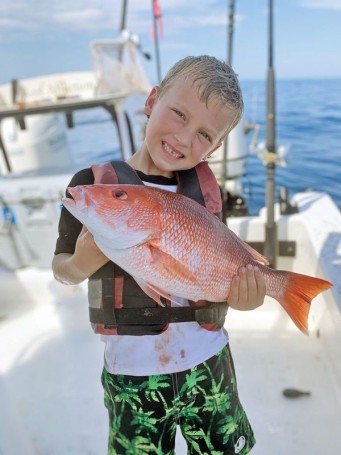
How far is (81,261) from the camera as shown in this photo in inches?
50.1

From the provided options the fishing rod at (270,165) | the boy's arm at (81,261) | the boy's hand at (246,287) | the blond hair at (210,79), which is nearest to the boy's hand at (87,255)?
the boy's arm at (81,261)

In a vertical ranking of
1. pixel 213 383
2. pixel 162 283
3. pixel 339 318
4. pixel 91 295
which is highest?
pixel 162 283

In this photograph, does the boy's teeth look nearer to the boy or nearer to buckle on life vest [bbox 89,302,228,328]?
the boy

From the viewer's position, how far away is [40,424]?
249cm

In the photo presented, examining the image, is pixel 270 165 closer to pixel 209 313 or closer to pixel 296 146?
pixel 209 313

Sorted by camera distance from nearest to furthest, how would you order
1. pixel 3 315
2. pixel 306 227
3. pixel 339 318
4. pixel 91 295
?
pixel 91 295
pixel 339 318
pixel 306 227
pixel 3 315

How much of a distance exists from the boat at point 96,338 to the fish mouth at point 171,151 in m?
1.37

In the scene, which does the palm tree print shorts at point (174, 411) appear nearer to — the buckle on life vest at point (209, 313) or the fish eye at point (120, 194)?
the buckle on life vest at point (209, 313)

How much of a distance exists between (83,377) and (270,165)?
211 centimetres

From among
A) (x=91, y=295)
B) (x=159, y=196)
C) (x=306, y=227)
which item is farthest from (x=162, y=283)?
(x=306, y=227)

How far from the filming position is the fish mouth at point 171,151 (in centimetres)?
136

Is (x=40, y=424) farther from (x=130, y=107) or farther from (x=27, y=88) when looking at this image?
(x=27, y=88)

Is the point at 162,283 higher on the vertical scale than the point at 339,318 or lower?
higher

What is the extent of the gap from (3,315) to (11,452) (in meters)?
1.82
